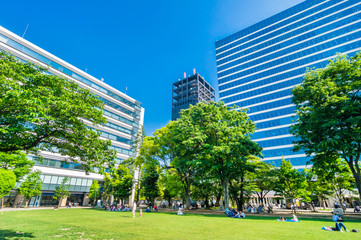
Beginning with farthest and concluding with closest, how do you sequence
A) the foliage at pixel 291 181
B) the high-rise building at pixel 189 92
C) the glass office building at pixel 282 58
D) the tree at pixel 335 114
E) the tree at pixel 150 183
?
the high-rise building at pixel 189 92, the glass office building at pixel 282 58, the tree at pixel 150 183, the foliage at pixel 291 181, the tree at pixel 335 114

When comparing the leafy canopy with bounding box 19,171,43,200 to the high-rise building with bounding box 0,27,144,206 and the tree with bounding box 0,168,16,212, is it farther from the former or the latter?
the tree with bounding box 0,168,16,212

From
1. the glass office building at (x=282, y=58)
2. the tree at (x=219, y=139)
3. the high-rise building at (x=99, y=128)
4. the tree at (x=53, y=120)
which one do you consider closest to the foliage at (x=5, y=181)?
the high-rise building at (x=99, y=128)

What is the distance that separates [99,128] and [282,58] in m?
73.4

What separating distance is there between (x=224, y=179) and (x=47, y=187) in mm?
42395

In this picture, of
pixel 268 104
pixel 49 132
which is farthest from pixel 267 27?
pixel 49 132

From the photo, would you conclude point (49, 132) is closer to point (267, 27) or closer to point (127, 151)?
point (127, 151)

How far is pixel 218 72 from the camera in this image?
288ft

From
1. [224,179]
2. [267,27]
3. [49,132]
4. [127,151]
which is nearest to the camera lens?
[49,132]

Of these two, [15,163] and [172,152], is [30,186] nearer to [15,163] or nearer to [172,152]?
[15,163]

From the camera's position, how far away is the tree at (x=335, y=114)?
18.1m

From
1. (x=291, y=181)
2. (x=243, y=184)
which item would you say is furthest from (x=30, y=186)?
(x=291, y=181)

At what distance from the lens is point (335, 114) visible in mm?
18797

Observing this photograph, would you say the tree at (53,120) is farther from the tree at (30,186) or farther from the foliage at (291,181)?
the tree at (30,186)

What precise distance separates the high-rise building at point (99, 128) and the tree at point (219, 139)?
19790 mm
